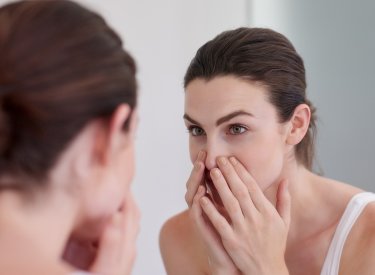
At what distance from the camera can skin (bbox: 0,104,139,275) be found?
0.49m

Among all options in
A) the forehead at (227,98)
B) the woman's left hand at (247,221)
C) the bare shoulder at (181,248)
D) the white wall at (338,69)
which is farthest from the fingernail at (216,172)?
the white wall at (338,69)

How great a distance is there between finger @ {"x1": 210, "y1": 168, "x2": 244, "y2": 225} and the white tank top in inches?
8.3

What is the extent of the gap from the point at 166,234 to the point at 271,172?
33cm

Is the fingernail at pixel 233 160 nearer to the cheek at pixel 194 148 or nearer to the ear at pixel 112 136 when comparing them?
the cheek at pixel 194 148

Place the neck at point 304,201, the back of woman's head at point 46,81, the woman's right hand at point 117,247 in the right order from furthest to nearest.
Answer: the neck at point 304,201, the woman's right hand at point 117,247, the back of woman's head at point 46,81

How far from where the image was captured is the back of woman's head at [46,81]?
18.5 inches

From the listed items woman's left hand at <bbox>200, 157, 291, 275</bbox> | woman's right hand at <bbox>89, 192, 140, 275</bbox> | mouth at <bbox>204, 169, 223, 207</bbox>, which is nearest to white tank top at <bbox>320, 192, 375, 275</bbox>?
woman's left hand at <bbox>200, 157, 291, 275</bbox>

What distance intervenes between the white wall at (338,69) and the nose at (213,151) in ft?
2.53

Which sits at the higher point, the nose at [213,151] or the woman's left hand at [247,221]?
the nose at [213,151]

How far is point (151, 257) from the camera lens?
5.58ft

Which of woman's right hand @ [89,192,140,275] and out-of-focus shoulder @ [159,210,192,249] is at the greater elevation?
woman's right hand @ [89,192,140,275]

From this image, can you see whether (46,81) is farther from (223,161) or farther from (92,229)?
(223,161)

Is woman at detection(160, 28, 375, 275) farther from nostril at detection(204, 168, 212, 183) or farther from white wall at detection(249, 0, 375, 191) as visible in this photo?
white wall at detection(249, 0, 375, 191)

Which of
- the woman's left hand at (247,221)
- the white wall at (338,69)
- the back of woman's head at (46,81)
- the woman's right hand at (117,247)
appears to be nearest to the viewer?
the back of woman's head at (46,81)
